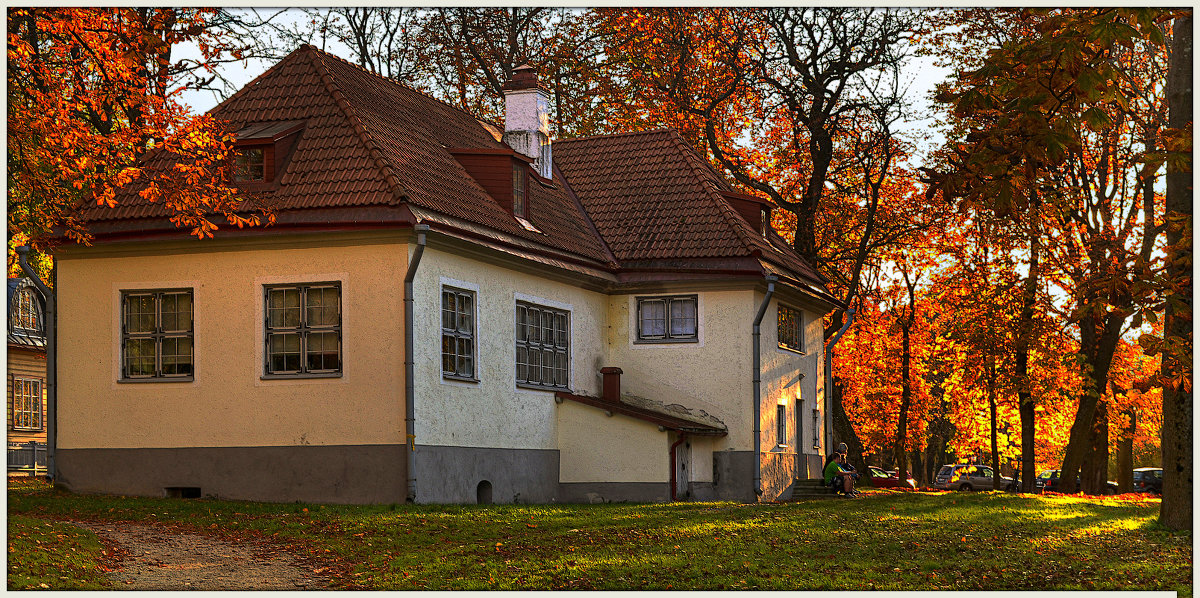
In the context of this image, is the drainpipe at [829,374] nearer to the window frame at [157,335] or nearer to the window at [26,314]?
the window frame at [157,335]

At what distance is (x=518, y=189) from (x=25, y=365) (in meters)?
21.1

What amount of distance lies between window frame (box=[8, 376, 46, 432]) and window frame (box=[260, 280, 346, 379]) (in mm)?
20329

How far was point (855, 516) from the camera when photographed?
65.2ft

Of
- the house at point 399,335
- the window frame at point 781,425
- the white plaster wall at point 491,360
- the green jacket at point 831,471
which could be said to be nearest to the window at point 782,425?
the window frame at point 781,425

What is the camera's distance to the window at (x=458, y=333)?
68.9ft

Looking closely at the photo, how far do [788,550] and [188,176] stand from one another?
956 cm

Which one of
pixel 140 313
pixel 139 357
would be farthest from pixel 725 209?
pixel 139 357

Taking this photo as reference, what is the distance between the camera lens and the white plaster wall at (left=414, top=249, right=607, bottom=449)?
66.5 feet

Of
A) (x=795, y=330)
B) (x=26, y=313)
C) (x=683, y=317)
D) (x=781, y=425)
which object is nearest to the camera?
(x=683, y=317)

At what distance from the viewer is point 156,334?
20.8 m

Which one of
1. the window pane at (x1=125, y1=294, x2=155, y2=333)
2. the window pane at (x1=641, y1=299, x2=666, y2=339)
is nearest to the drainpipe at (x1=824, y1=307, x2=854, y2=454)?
the window pane at (x1=641, y1=299, x2=666, y2=339)

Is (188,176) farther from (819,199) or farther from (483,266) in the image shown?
(819,199)

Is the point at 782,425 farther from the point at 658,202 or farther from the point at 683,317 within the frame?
the point at 658,202

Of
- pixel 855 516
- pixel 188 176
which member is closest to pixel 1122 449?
pixel 855 516
